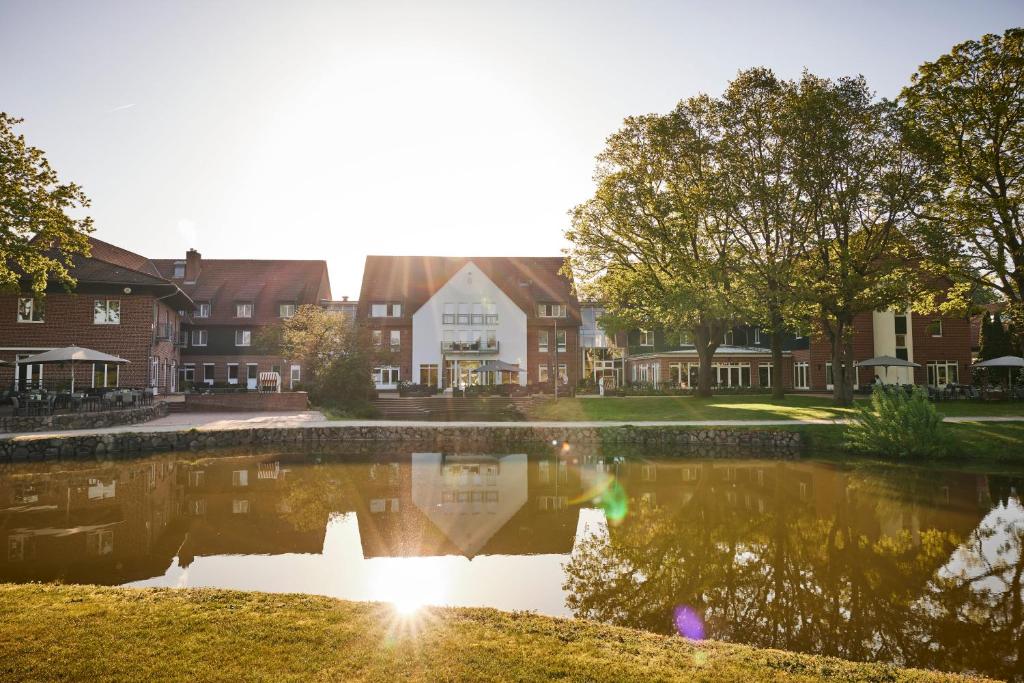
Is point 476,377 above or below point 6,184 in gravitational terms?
below

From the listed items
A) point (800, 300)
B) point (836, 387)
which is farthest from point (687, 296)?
point (836, 387)

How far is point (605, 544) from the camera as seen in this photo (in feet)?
28.8

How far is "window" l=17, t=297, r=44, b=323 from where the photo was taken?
28.4 metres

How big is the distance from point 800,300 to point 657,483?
14536 millimetres

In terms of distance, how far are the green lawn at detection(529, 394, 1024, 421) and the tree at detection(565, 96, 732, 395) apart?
3.46 meters

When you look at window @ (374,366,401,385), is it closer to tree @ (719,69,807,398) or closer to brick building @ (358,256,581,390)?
brick building @ (358,256,581,390)

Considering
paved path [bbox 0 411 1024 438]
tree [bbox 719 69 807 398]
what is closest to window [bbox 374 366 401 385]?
paved path [bbox 0 411 1024 438]

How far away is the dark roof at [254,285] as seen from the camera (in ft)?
143

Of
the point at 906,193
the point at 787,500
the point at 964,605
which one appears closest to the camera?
the point at 964,605

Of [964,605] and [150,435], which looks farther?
[150,435]

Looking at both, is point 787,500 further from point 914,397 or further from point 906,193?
point 906,193

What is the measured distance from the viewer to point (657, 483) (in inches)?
533

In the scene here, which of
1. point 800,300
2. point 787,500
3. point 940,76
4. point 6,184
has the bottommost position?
point 787,500

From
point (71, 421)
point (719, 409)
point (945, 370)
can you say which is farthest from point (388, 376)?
point (945, 370)
